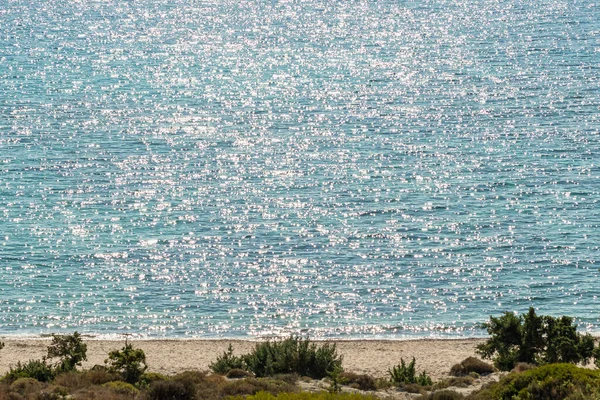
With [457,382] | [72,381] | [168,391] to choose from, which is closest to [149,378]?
[72,381]

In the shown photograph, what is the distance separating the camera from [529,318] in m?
29.2

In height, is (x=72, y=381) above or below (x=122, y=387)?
above

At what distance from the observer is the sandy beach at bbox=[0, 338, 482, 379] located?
33.0 metres

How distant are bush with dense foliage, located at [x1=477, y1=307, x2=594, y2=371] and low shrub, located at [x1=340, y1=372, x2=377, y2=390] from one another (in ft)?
15.1

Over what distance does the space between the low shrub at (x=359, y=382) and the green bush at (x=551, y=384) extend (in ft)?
18.0

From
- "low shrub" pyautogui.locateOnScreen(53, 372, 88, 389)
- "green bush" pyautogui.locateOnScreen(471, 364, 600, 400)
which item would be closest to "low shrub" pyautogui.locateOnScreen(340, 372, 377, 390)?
"green bush" pyautogui.locateOnScreen(471, 364, 600, 400)

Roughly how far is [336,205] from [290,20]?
6415cm

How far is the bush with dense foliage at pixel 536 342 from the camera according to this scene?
28250mm

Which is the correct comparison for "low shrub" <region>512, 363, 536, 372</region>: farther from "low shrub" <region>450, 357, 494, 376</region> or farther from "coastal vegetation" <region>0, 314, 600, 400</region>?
"low shrub" <region>450, 357, 494, 376</region>

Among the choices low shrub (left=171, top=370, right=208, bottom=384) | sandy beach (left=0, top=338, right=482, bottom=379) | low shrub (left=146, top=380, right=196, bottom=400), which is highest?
sandy beach (left=0, top=338, right=482, bottom=379)

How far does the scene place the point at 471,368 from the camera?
29812 millimetres

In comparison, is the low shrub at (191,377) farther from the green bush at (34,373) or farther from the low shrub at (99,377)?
the green bush at (34,373)

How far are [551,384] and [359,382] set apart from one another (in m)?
7.34

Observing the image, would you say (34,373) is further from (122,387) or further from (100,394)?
(100,394)
